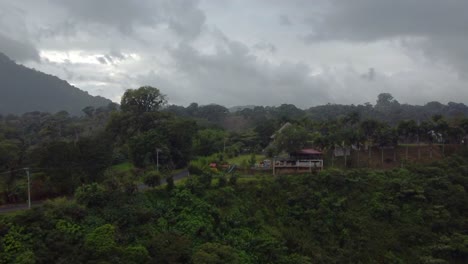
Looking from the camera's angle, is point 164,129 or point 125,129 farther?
point 125,129

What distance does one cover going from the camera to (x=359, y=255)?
26.5 m

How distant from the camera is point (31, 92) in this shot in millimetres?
132750

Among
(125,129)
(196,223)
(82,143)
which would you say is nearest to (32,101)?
(125,129)

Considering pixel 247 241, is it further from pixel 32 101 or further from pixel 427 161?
Result: pixel 32 101

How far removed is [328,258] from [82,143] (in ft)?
61.3

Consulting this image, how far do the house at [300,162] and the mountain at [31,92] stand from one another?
10598 cm

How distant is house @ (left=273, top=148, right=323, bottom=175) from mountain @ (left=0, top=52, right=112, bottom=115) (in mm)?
105984

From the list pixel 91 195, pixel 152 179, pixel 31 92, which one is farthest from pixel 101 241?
pixel 31 92

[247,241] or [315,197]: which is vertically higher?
[315,197]

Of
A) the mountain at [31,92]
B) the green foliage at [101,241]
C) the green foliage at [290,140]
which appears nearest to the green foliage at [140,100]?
the green foliage at [290,140]

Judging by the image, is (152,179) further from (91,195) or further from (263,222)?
(263,222)

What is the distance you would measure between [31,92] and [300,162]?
120961 mm

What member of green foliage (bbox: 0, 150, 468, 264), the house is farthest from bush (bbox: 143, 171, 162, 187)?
the house

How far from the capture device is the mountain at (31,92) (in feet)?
406
